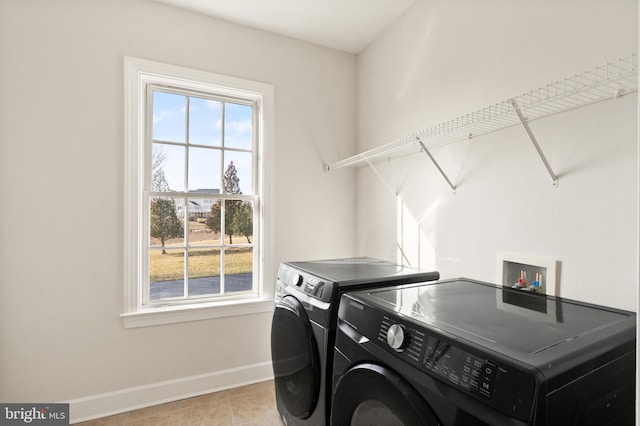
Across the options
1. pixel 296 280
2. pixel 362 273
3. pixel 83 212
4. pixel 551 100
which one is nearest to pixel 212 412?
pixel 296 280

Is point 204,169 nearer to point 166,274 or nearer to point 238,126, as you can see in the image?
point 238,126

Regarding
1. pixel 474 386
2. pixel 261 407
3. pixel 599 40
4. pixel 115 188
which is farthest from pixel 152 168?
pixel 599 40

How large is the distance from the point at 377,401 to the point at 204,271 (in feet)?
5.69

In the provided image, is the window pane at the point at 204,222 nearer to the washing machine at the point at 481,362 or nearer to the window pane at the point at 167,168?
the window pane at the point at 167,168

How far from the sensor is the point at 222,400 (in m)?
2.18

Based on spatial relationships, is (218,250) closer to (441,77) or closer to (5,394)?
(5,394)

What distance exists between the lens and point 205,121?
2400mm

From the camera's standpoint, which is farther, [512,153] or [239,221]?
[239,221]

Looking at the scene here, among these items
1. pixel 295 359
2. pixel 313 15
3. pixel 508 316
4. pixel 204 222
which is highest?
pixel 313 15

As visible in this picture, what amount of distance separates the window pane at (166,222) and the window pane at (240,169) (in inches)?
14.7

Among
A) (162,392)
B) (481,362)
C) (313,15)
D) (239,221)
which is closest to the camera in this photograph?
(481,362)

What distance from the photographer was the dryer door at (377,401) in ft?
2.71

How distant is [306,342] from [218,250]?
1206mm
